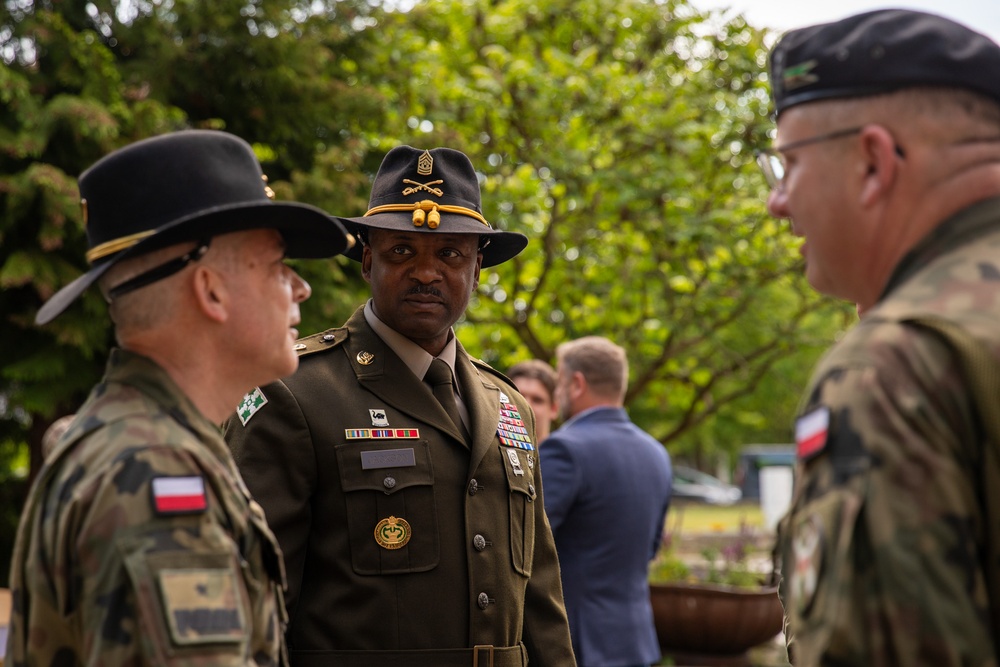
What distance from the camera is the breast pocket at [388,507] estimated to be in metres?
3.10

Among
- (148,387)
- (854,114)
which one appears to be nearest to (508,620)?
(148,387)

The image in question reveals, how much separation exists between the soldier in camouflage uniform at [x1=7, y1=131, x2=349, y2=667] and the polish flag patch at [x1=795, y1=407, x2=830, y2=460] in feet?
3.06

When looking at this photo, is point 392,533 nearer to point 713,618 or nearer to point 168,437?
point 168,437

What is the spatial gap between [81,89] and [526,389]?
345 cm

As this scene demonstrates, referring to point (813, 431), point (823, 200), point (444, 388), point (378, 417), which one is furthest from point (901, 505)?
point (444, 388)

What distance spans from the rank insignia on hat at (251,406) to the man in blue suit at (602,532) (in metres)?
2.51

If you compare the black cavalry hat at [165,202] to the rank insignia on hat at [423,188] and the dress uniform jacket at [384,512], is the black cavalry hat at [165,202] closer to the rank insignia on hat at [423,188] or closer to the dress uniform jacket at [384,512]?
the dress uniform jacket at [384,512]

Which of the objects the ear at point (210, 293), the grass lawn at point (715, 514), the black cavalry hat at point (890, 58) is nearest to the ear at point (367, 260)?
the ear at point (210, 293)

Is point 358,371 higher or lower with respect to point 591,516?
higher

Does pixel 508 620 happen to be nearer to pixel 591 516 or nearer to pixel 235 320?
pixel 235 320

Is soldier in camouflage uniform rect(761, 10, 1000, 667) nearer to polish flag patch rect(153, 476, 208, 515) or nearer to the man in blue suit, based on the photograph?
polish flag patch rect(153, 476, 208, 515)

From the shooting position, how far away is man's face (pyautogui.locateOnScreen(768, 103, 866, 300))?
6.01ft

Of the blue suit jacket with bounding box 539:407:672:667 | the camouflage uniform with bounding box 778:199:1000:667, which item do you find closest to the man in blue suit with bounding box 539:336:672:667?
the blue suit jacket with bounding box 539:407:672:667

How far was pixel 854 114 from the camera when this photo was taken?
181cm
